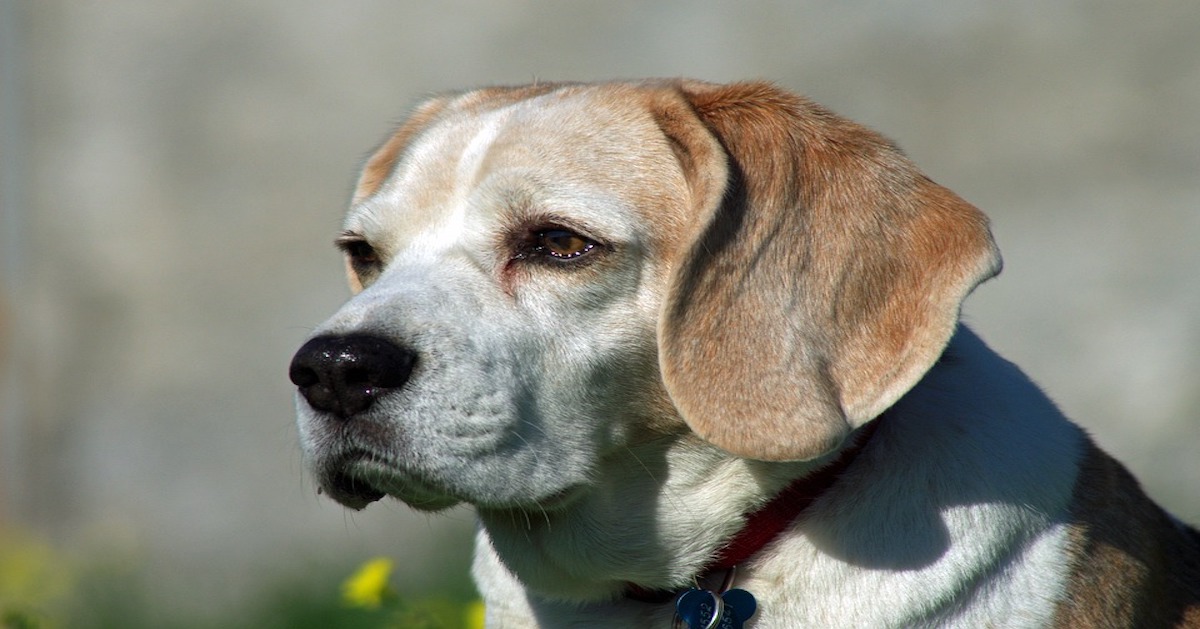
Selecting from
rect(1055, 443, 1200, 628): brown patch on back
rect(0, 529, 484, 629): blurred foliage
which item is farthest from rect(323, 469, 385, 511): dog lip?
rect(0, 529, 484, 629): blurred foliage

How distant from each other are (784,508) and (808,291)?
50 cm

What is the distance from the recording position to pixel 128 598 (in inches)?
265

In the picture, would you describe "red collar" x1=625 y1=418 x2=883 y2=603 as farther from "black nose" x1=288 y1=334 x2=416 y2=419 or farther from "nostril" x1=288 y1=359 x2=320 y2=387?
"nostril" x1=288 y1=359 x2=320 y2=387

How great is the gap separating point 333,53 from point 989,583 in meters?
5.39

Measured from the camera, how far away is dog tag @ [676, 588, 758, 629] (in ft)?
9.84

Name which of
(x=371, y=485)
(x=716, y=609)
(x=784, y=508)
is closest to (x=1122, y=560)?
(x=784, y=508)

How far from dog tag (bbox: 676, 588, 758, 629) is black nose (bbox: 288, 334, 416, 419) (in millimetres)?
831

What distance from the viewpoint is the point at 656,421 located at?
311 centimetres

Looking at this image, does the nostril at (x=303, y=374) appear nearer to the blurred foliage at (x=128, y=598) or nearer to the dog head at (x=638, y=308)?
the dog head at (x=638, y=308)

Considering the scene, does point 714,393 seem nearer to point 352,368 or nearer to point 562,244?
point 562,244

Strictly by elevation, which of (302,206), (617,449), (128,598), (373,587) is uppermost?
(617,449)

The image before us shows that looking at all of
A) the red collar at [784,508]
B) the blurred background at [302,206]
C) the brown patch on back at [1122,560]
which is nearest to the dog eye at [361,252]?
the red collar at [784,508]

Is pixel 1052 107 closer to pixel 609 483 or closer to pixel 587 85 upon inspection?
pixel 587 85

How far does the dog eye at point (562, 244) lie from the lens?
10.00ft
